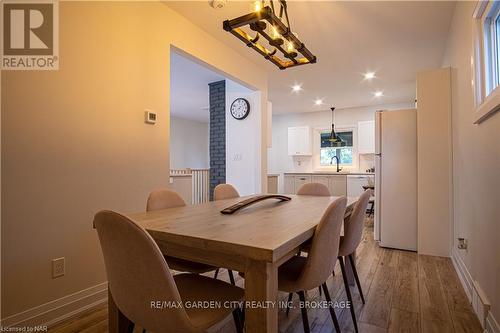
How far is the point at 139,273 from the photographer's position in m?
0.91

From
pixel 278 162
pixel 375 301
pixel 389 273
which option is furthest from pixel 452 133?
pixel 278 162

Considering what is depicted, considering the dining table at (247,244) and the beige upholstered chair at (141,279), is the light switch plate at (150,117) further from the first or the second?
the beige upholstered chair at (141,279)

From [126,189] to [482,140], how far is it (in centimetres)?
263

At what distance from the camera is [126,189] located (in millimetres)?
2223

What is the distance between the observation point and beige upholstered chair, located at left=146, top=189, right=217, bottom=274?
159 cm

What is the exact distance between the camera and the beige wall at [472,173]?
4.93ft

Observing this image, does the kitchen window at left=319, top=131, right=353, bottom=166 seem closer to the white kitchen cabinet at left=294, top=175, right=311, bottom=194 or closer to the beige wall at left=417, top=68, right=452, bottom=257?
the white kitchen cabinet at left=294, top=175, right=311, bottom=194

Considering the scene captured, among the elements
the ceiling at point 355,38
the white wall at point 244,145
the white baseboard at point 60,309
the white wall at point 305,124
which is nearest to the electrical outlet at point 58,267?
the white baseboard at point 60,309

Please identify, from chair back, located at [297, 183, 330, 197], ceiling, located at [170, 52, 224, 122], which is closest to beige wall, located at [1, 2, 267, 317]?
ceiling, located at [170, 52, 224, 122]

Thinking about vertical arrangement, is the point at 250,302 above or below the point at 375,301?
above

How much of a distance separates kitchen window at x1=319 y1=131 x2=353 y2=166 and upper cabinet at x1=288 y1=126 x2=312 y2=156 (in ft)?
1.33

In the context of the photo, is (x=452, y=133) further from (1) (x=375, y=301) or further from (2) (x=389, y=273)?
(1) (x=375, y=301)

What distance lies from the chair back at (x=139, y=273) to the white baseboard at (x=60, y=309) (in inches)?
46.1

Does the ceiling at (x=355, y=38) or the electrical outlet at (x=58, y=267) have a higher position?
the ceiling at (x=355, y=38)
